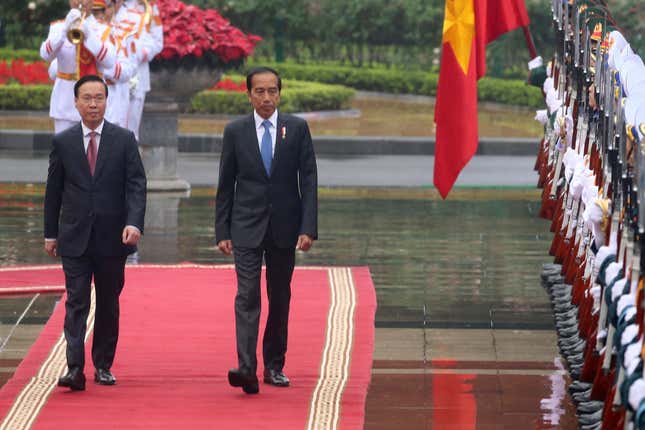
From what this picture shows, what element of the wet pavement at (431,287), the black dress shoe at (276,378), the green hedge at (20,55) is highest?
the green hedge at (20,55)

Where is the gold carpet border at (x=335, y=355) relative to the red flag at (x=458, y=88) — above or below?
below

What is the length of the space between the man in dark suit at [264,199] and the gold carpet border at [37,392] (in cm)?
91

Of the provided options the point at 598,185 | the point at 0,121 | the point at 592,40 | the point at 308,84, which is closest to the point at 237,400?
the point at 598,185

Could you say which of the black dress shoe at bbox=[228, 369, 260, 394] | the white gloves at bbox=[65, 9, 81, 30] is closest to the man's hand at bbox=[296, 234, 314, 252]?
the black dress shoe at bbox=[228, 369, 260, 394]

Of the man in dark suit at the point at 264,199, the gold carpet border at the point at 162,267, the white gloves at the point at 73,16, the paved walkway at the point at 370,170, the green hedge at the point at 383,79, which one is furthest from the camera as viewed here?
the green hedge at the point at 383,79

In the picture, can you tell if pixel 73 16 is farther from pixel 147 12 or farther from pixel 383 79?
pixel 383 79

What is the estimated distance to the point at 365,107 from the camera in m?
28.0

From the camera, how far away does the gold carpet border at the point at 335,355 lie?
27.1 ft

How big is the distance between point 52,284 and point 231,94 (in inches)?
521

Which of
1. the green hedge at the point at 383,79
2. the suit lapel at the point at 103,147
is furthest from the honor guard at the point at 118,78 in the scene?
the green hedge at the point at 383,79

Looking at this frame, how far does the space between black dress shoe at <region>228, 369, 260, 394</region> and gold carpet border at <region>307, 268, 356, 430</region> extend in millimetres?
286

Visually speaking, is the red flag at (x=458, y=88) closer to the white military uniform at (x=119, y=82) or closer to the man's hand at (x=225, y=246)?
the man's hand at (x=225, y=246)

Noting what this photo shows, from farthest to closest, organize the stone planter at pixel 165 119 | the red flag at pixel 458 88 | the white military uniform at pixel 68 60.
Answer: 1. the stone planter at pixel 165 119
2. the white military uniform at pixel 68 60
3. the red flag at pixel 458 88

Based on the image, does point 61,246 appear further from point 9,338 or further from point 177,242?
point 177,242
